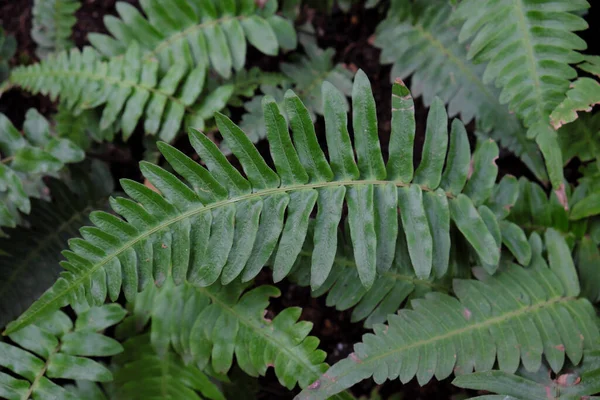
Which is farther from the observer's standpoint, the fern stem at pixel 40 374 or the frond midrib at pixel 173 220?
the fern stem at pixel 40 374

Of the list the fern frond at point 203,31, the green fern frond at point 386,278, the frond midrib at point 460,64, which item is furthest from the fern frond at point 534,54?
the fern frond at point 203,31

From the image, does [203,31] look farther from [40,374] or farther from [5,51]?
[40,374]

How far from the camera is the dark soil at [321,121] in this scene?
2.32m

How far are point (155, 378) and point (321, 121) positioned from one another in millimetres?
1358

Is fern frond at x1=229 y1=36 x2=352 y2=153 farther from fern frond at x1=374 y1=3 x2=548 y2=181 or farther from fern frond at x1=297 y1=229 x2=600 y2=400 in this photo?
fern frond at x1=297 y1=229 x2=600 y2=400

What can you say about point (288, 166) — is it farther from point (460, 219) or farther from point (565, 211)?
point (565, 211)

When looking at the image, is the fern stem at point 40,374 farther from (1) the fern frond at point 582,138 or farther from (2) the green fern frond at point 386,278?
(1) the fern frond at point 582,138

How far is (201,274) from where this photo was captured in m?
1.49

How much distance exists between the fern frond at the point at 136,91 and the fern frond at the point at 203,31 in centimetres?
11

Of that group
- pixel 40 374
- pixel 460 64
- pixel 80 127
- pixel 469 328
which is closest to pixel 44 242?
pixel 80 127

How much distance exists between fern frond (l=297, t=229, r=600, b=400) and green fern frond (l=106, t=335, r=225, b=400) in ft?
1.75

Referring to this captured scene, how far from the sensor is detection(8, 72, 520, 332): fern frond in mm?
1451

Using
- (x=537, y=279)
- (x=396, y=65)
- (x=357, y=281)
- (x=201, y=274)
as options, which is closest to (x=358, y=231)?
(x=357, y=281)

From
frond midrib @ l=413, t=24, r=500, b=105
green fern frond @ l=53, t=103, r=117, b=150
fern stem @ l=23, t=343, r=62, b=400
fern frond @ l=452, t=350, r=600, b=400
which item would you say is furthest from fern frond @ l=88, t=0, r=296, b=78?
fern frond @ l=452, t=350, r=600, b=400
